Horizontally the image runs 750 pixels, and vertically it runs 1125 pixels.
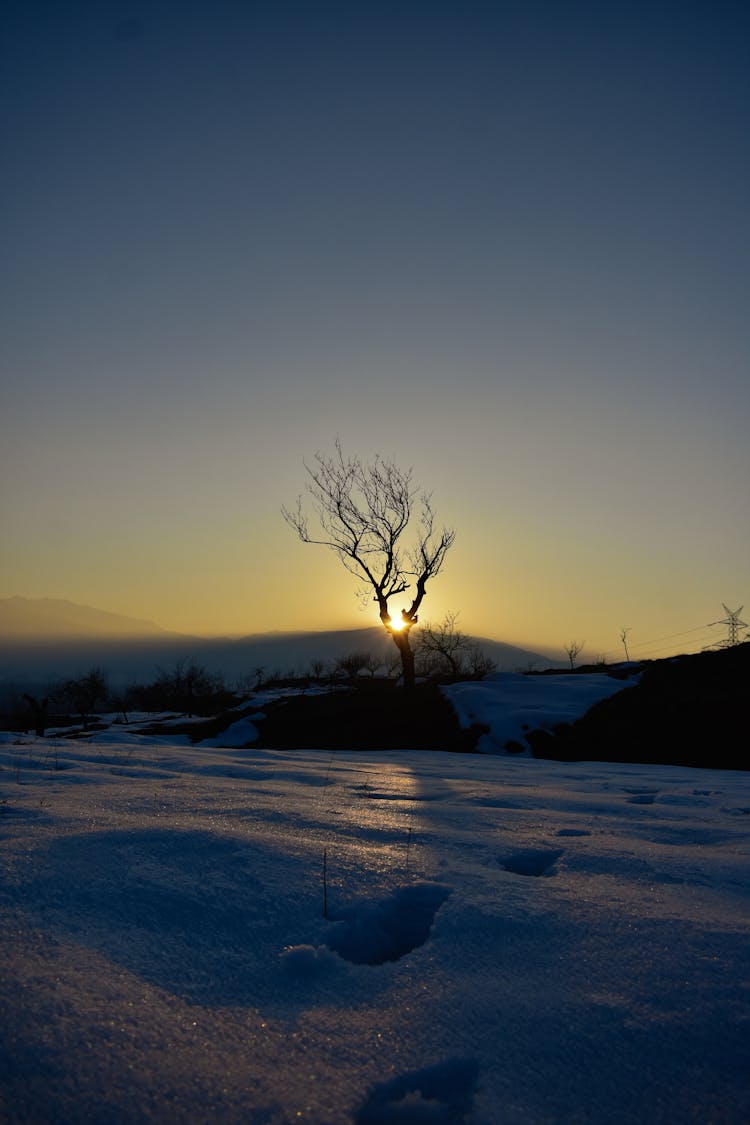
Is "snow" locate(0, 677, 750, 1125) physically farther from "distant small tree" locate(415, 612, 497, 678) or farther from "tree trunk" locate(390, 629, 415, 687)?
"distant small tree" locate(415, 612, 497, 678)

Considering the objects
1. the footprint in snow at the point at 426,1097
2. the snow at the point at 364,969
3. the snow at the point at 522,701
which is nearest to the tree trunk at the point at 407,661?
the snow at the point at 522,701

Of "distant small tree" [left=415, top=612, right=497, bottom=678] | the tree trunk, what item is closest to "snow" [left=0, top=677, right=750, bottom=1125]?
the tree trunk

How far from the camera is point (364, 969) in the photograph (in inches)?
63.3

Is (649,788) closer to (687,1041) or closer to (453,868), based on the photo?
(453,868)

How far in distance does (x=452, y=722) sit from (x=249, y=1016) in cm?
1212

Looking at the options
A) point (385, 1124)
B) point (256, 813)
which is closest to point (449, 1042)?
point (385, 1124)

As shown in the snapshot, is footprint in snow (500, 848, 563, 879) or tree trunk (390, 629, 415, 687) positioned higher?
tree trunk (390, 629, 415, 687)

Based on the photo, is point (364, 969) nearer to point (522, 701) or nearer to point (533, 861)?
point (533, 861)

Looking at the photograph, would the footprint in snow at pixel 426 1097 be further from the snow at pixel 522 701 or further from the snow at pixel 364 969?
the snow at pixel 522 701

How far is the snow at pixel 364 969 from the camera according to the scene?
3.70 ft

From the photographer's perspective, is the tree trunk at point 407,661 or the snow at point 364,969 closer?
the snow at point 364,969

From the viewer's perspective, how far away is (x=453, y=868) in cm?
236

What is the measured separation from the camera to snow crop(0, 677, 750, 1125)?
113cm

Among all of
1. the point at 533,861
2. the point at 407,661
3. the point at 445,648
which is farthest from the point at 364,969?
the point at 445,648
